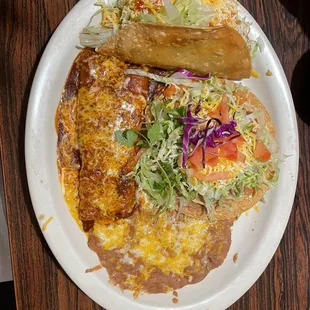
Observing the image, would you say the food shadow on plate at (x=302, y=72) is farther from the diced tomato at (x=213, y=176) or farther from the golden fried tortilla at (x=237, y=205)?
the diced tomato at (x=213, y=176)

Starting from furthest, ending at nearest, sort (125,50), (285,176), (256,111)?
(285,176) → (256,111) → (125,50)

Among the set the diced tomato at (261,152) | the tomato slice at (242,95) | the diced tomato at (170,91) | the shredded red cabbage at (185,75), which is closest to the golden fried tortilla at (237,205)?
the tomato slice at (242,95)

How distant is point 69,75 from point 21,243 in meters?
0.88

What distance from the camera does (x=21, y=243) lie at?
2293mm

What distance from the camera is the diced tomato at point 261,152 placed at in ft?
7.66

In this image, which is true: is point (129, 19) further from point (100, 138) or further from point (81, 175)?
point (81, 175)

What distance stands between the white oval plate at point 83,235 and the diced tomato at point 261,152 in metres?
0.19

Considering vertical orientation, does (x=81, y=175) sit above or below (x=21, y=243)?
above

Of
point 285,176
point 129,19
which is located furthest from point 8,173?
point 285,176

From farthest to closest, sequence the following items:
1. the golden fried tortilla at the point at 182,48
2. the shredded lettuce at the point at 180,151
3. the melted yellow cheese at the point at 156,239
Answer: the melted yellow cheese at the point at 156,239 → the shredded lettuce at the point at 180,151 → the golden fried tortilla at the point at 182,48

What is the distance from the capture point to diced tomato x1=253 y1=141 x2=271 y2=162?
233 cm

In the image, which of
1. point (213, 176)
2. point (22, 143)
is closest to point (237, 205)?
point (213, 176)

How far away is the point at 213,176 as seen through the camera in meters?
2.24

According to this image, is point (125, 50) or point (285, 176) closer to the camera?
point (125, 50)
